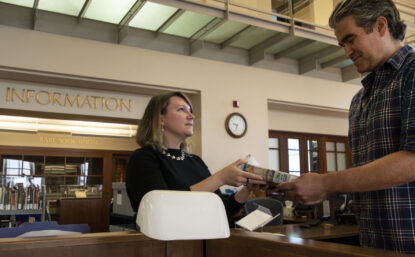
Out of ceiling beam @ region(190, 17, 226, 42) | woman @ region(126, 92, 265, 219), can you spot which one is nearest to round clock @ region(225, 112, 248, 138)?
ceiling beam @ region(190, 17, 226, 42)

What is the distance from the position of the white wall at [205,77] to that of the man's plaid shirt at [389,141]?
4049 millimetres

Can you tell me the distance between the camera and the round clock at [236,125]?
561cm

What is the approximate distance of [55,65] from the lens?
459 cm

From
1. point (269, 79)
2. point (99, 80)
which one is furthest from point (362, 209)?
point (269, 79)

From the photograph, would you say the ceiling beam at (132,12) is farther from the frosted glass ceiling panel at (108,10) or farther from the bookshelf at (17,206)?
the bookshelf at (17,206)

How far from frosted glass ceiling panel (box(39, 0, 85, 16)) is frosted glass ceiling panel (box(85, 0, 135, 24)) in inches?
4.9

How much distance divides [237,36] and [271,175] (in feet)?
13.9

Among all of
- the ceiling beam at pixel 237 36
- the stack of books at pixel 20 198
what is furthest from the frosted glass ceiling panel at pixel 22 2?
the ceiling beam at pixel 237 36

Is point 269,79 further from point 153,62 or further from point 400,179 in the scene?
point 400,179

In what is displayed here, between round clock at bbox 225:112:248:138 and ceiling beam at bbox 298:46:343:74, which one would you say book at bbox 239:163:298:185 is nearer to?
round clock at bbox 225:112:248:138

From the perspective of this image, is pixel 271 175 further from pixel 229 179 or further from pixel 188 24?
pixel 188 24

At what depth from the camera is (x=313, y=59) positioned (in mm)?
6270

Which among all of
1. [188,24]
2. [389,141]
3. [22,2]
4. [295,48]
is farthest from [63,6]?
[389,141]

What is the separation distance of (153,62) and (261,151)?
2178 millimetres
